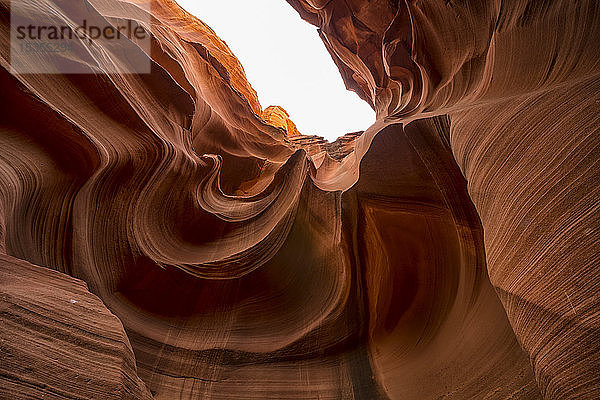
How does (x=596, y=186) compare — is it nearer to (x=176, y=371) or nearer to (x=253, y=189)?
(x=176, y=371)

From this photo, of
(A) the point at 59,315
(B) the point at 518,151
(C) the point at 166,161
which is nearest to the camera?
(A) the point at 59,315

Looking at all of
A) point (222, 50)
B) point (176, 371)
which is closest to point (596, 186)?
point (176, 371)

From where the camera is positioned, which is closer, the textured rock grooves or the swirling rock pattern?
the swirling rock pattern

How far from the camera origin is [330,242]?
4.89m

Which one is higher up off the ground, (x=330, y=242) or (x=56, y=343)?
(x=330, y=242)

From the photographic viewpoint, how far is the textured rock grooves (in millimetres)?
2039

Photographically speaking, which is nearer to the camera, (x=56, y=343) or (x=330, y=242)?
(x=56, y=343)

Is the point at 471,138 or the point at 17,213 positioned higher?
the point at 471,138

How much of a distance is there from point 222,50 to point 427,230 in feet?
38.3

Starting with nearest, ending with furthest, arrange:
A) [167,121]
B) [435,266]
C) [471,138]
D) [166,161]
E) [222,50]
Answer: [471,138] < [435,266] < [166,161] < [167,121] < [222,50]

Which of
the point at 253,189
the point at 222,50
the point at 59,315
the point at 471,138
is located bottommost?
the point at 59,315

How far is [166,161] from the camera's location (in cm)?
496

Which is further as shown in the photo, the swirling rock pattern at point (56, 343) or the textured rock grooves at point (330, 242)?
the textured rock grooves at point (330, 242)

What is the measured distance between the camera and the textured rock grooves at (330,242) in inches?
80.3
